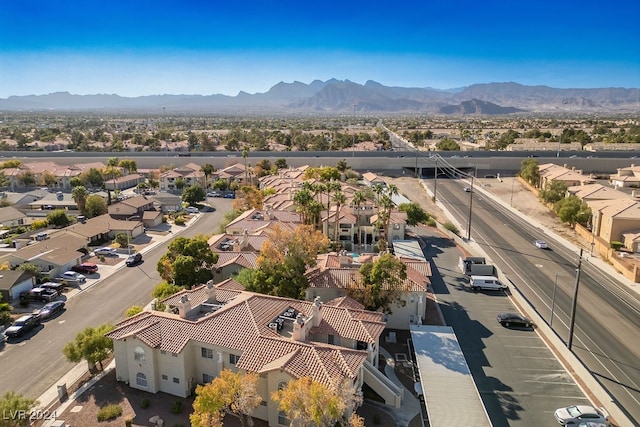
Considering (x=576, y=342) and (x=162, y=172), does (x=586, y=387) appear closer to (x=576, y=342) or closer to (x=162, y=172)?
(x=576, y=342)

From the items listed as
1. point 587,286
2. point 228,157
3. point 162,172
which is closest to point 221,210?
point 162,172

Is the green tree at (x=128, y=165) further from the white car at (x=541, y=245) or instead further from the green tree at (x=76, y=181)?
the white car at (x=541, y=245)

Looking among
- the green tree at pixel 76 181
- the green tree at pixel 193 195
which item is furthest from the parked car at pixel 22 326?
the green tree at pixel 76 181

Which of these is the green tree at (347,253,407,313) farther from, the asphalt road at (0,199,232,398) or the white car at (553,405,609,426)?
the asphalt road at (0,199,232,398)

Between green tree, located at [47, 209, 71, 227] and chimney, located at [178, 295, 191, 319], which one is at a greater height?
chimney, located at [178, 295, 191, 319]

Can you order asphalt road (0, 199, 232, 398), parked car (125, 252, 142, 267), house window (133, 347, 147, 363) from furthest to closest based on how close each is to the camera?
1. parked car (125, 252, 142, 267)
2. asphalt road (0, 199, 232, 398)
3. house window (133, 347, 147, 363)

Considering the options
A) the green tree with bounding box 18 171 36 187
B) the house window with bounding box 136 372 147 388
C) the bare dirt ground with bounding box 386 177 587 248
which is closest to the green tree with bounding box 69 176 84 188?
the green tree with bounding box 18 171 36 187

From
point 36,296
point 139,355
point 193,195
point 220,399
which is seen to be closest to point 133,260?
point 36,296
